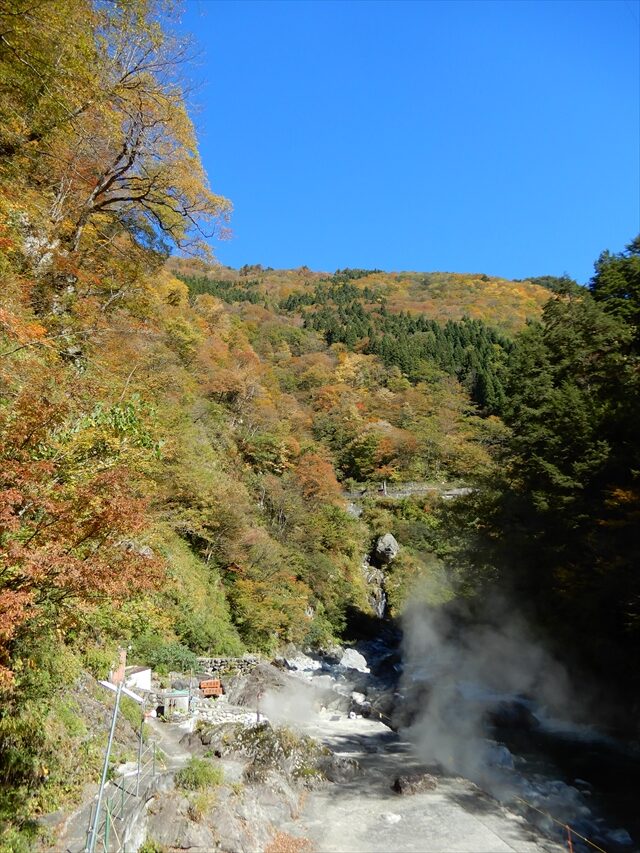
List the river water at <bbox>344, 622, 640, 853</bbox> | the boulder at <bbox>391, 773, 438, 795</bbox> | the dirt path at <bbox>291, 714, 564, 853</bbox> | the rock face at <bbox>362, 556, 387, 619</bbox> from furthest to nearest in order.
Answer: the rock face at <bbox>362, 556, 387, 619</bbox> → the boulder at <bbox>391, 773, 438, 795</bbox> → the river water at <bbox>344, 622, 640, 853</bbox> → the dirt path at <bbox>291, 714, 564, 853</bbox>

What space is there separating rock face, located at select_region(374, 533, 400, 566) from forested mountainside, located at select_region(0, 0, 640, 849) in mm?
985

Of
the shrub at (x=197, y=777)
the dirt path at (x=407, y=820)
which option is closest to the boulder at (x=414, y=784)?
the dirt path at (x=407, y=820)

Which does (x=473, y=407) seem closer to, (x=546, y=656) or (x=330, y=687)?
(x=546, y=656)

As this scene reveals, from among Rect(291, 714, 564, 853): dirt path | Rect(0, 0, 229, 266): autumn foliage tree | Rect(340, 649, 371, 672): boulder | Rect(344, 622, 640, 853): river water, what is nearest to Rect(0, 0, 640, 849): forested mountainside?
Rect(0, 0, 229, 266): autumn foliage tree

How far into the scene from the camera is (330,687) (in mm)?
22109

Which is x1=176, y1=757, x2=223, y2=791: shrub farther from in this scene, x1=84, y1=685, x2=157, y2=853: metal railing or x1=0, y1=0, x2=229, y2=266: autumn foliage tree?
x1=0, y1=0, x2=229, y2=266: autumn foliage tree

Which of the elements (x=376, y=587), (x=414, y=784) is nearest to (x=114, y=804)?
(x=414, y=784)

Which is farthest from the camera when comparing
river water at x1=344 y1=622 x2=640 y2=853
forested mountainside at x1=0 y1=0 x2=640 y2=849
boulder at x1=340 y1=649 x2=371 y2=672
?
boulder at x1=340 y1=649 x2=371 y2=672

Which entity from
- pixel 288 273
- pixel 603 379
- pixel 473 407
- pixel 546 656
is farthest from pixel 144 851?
pixel 288 273

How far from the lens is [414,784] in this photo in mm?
11820

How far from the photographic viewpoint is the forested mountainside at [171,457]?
19.5ft

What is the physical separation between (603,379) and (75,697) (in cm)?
2358

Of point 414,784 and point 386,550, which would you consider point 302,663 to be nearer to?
point 414,784

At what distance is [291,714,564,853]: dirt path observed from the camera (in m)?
9.27
